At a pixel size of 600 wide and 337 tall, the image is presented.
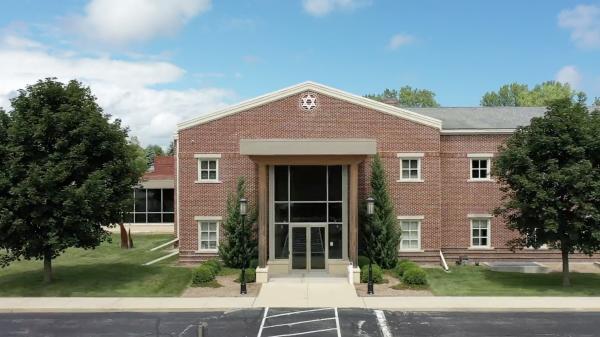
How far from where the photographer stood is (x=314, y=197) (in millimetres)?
27062

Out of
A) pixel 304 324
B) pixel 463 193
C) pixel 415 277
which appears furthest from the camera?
pixel 463 193

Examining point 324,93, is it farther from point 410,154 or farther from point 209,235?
point 209,235

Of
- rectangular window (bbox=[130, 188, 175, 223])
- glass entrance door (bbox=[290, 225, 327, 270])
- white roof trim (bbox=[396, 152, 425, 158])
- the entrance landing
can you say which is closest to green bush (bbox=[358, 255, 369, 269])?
the entrance landing

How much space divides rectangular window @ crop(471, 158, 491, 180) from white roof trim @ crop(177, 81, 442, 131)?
Result: 3004mm

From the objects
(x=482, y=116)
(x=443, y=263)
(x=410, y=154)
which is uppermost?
(x=482, y=116)

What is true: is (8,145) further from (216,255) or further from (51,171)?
(216,255)

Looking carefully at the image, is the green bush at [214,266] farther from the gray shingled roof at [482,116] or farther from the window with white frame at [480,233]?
the gray shingled roof at [482,116]

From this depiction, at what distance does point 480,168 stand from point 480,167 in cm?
6

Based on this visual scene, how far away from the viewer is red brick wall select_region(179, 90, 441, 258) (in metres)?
29.0

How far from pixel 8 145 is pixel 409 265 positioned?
56.1 feet

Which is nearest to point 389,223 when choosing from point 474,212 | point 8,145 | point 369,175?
point 369,175

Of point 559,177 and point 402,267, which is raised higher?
point 559,177

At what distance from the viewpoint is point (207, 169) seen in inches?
1158

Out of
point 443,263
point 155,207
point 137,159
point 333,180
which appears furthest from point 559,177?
point 137,159
